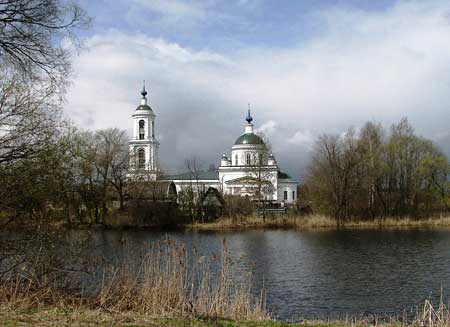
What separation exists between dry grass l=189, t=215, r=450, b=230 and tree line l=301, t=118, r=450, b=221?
80.3 inches

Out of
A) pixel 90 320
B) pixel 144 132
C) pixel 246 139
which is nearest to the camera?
pixel 90 320

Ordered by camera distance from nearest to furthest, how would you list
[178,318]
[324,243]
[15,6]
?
[178,318], [15,6], [324,243]

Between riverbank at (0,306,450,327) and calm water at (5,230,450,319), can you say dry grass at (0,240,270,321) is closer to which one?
riverbank at (0,306,450,327)

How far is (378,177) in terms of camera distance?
162 feet

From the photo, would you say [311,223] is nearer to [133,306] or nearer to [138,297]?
[138,297]

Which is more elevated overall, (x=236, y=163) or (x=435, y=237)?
(x=236, y=163)

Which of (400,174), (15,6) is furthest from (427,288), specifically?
(400,174)

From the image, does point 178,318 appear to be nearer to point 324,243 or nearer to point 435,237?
point 324,243

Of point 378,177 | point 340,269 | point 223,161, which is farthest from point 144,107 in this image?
point 340,269

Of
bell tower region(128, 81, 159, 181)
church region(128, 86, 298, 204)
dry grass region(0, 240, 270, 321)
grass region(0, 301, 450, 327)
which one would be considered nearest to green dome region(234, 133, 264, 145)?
church region(128, 86, 298, 204)

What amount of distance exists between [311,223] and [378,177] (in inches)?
375

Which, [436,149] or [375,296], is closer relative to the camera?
[375,296]

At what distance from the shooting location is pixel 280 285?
16.8m

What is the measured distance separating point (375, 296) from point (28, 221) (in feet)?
33.4
